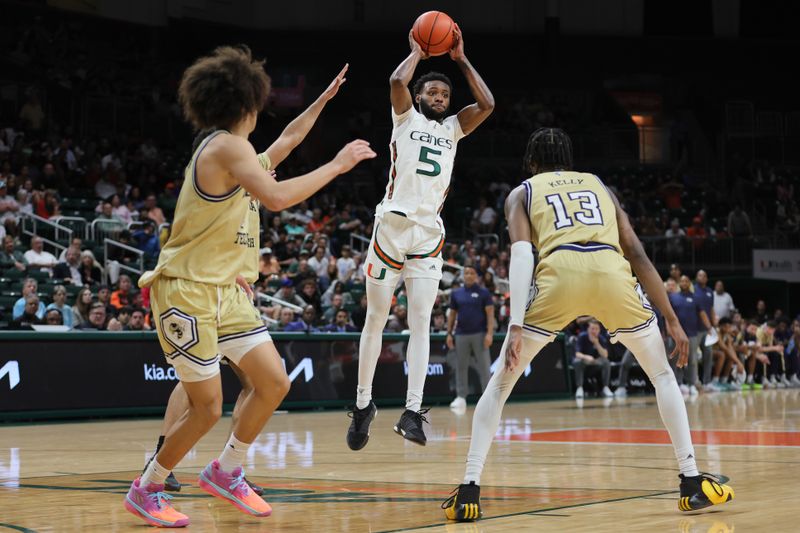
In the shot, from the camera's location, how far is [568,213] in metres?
6.39

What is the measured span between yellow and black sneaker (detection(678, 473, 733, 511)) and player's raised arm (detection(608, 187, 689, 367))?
2.10ft

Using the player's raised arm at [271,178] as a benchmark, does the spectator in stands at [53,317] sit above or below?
below

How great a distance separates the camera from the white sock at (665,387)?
6.35 m

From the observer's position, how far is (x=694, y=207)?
32.1 meters

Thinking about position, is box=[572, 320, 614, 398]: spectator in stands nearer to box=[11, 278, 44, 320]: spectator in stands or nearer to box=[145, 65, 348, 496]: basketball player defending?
box=[11, 278, 44, 320]: spectator in stands

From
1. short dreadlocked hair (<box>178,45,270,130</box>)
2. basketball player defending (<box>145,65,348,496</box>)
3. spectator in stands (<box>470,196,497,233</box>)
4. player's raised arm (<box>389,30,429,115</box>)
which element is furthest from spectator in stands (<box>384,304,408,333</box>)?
short dreadlocked hair (<box>178,45,270,130</box>)

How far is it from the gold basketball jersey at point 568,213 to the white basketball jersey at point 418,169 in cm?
163

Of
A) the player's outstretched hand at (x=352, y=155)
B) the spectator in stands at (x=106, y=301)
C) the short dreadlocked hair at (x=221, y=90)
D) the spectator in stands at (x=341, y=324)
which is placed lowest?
the spectator in stands at (x=341, y=324)

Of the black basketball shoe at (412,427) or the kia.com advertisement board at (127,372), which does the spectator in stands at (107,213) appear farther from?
the black basketball shoe at (412,427)

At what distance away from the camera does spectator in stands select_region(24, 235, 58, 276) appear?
1780 cm

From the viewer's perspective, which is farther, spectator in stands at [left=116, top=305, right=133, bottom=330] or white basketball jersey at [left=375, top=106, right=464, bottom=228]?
spectator in stands at [left=116, top=305, right=133, bottom=330]

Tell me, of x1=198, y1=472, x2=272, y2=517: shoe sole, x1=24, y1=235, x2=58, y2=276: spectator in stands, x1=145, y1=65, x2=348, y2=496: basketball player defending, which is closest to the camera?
x1=198, y1=472, x2=272, y2=517: shoe sole

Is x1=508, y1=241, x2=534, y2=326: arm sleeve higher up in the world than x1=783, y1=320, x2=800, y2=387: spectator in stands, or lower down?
higher up

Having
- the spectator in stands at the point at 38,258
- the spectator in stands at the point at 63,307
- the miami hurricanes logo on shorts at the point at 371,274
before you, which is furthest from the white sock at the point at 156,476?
the spectator in stands at the point at 38,258
